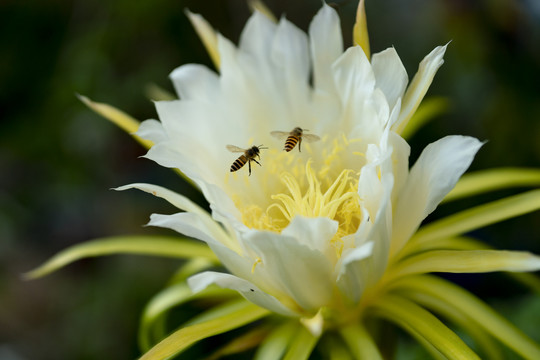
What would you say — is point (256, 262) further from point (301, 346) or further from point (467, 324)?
point (467, 324)

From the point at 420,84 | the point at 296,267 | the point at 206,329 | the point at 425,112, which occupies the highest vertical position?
the point at 425,112

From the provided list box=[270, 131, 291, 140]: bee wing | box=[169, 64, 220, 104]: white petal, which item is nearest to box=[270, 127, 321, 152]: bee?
box=[270, 131, 291, 140]: bee wing

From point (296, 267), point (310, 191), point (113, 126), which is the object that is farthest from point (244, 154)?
point (113, 126)

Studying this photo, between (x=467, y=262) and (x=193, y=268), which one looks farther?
(x=193, y=268)

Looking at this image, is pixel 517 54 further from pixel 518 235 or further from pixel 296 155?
pixel 296 155

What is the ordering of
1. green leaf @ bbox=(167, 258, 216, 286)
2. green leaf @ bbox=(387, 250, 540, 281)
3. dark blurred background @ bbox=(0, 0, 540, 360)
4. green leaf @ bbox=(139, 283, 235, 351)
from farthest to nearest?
dark blurred background @ bbox=(0, 0, 540, 360), green leaf @ bbox=(167, 258, 216, 286), green leaf @ bbox=(139, 283, 235, 351), green leaf @ bbox=(387, 250, 540, 281)

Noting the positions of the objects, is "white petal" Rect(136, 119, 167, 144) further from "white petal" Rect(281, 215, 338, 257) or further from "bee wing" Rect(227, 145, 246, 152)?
"white petal" Rect(281, 215, 338, 257)
